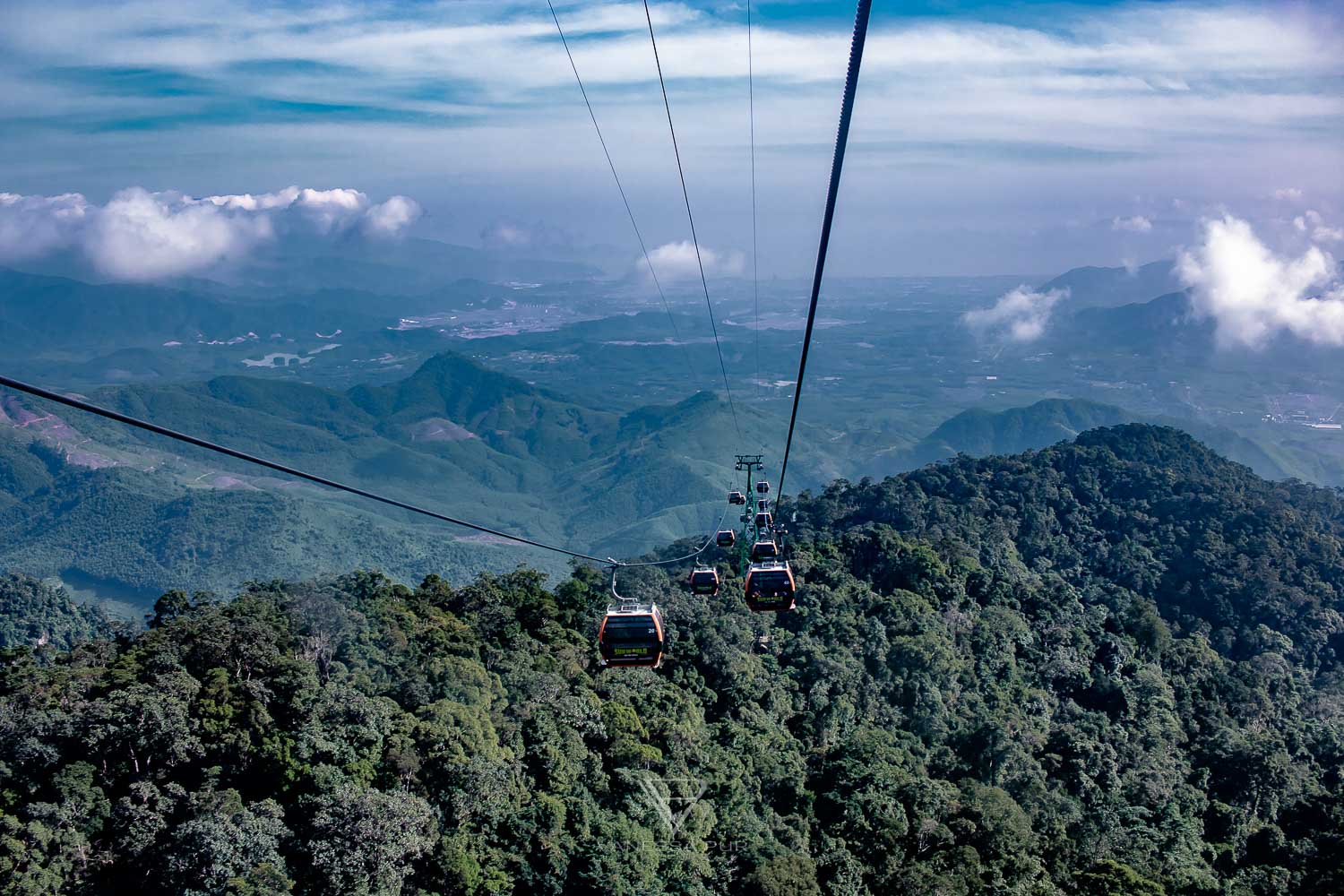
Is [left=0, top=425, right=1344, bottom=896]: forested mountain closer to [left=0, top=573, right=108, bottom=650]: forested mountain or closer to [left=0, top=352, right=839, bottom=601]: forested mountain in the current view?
[left=0, top=573, right=108, bottom=650]: forested mountain

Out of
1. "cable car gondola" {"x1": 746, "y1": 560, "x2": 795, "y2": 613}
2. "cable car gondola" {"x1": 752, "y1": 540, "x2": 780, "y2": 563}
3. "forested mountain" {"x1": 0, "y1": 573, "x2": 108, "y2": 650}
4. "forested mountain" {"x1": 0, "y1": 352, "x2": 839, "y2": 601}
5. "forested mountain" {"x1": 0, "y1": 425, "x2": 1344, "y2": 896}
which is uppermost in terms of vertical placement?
"cable car gondola" {"x1": 746, "y1": 560, "x2": 795, "y2": 613}

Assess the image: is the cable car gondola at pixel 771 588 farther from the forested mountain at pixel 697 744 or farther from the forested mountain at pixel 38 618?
the forested mountain at pixel 38 618

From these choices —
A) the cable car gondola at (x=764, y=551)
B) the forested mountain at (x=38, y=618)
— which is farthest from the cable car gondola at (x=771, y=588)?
the forested mountain at (x=38, y=618)

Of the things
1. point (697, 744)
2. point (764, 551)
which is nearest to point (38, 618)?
point (697, 744)

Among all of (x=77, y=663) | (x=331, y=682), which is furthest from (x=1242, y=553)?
(x=77, y=663)

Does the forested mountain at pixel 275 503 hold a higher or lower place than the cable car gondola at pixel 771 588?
lower

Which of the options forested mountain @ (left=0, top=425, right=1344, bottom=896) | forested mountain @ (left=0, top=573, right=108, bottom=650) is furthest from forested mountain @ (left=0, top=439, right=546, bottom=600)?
forested mountain @ (left=0, top=425, right=1344, bottom=896)

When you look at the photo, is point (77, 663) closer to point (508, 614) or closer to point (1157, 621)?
point (508, 614)
